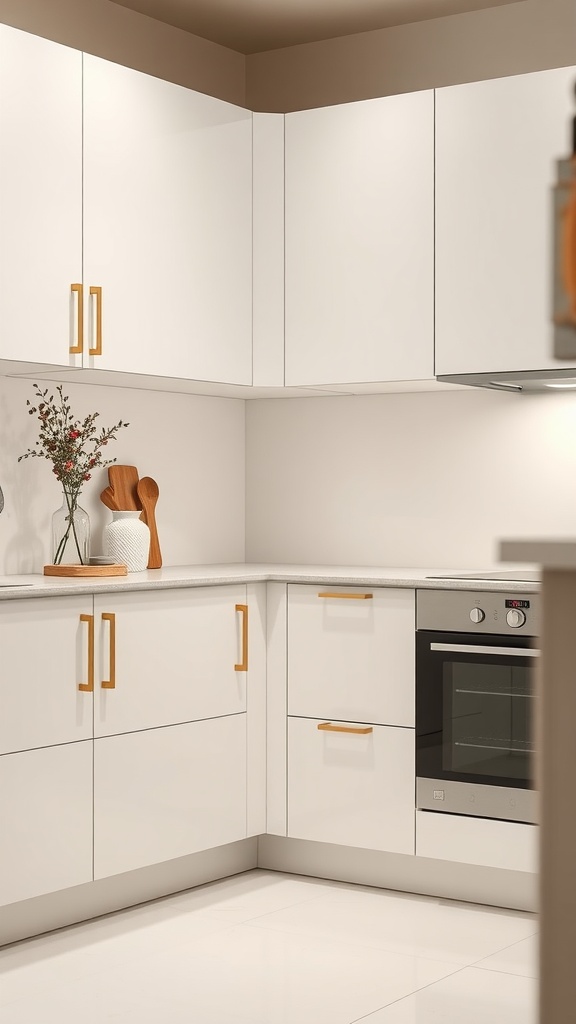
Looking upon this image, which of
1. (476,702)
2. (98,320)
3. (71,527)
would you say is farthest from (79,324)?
(476,702)

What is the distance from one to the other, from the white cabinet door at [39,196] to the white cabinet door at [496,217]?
108 centimetres

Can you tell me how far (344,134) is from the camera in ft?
12.9

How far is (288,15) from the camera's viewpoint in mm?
4258

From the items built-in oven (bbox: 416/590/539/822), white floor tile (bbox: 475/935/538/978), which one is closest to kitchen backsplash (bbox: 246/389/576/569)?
built-in oven (bbox: 416/590/539/822)

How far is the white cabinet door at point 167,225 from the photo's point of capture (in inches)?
138

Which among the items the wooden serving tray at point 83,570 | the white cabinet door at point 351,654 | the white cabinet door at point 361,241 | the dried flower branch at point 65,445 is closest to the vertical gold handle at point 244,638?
the white cabinet door at point 351,654

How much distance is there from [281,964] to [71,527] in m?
1.37

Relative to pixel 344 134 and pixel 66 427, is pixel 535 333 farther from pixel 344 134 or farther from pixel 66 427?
pixel 66 427

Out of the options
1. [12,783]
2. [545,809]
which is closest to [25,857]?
[12,783]

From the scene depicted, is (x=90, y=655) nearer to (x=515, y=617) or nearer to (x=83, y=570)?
(x=83, y=570)

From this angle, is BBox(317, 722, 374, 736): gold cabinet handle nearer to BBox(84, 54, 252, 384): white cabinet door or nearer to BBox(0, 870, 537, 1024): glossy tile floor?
BBox(0, 870, 537, 1024): glossy tile floor

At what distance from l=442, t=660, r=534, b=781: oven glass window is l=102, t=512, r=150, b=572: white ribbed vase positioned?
1016mm

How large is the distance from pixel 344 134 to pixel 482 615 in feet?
→ 5.10

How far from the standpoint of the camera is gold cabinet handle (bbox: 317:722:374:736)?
12.0 ft
